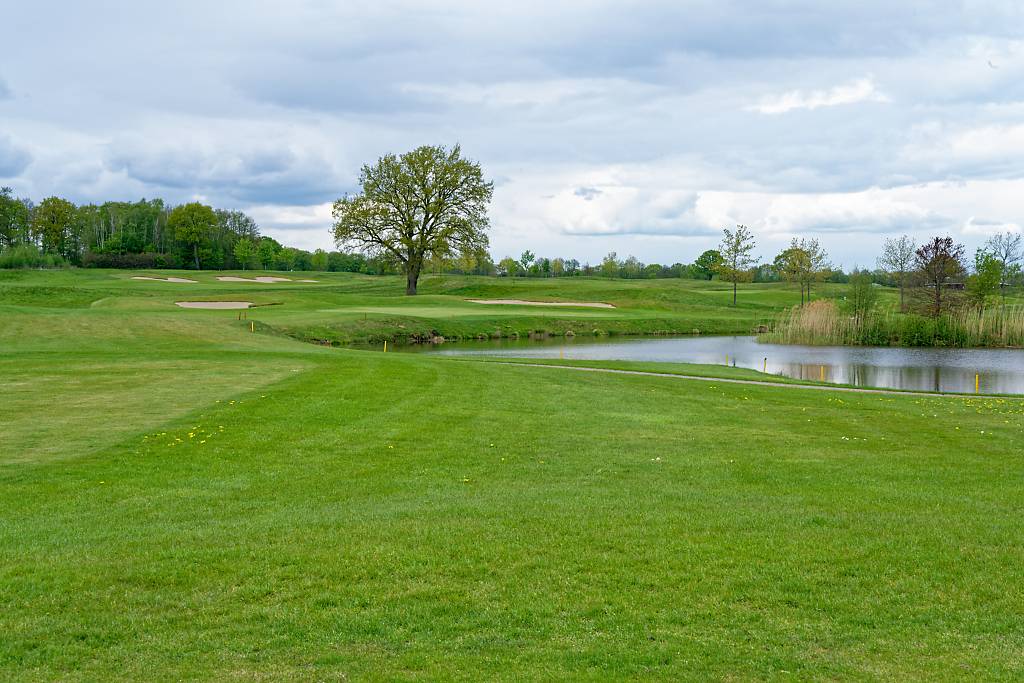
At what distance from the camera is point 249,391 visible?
21.0 m

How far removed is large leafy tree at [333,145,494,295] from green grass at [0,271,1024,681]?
5755 centimetres

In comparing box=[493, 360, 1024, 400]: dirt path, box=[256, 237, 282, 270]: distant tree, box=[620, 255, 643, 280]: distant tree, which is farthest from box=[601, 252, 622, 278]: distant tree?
box=[493, 360, 1024, 400]: dirt path

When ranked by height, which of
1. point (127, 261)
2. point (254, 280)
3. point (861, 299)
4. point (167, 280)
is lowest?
point (861, 299)

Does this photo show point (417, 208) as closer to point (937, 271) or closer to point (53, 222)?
point (937, 271)

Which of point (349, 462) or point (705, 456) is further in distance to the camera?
point (705, 456)

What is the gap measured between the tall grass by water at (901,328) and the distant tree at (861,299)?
0.33m

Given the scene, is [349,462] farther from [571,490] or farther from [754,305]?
[754,305]

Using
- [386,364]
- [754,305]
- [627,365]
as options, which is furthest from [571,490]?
[754,305]

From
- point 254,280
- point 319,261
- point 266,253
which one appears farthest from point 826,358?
point 319,261

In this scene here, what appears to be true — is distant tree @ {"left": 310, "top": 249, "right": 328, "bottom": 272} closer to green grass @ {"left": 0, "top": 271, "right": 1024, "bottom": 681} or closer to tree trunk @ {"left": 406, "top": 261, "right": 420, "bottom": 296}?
tree trunk @ {"left": 406, "top": 261, "right": 420, "bottom": 296}

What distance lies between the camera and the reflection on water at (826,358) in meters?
37.1

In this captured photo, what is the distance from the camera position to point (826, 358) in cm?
4669

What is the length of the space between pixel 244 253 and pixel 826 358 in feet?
329

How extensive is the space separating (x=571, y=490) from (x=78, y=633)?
6.54 meters
